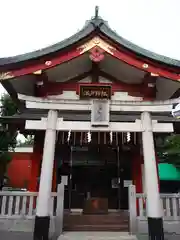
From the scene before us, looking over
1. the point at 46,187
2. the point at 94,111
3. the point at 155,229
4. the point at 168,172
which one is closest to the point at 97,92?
the point at 94,111

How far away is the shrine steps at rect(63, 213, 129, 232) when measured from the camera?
743 cm

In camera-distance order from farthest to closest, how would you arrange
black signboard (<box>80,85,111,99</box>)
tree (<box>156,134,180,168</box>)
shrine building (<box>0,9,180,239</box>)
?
tree (<box>156,134,180,168</box>), black signboard (<box>80,85,111,99</box>), shrine building (<box>0,9,180,239</box>)

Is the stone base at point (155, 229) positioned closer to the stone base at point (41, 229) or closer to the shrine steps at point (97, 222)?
the shrine steps at point (97, 222)

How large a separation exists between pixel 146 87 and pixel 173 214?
4281 millimetres

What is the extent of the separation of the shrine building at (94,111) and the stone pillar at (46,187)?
23mm

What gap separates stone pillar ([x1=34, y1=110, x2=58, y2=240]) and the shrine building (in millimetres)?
23

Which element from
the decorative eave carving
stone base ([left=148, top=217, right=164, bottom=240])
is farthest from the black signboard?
stone base ([left=148, top=217, right=164, bottom=240])

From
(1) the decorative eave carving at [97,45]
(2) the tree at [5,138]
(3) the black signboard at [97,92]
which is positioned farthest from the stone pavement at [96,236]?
(2) the tree at [5,138]

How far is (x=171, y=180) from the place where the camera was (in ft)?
58.7

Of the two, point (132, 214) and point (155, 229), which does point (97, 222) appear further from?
point (155, 229)

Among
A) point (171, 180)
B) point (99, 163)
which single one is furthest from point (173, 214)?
point (171, 180)

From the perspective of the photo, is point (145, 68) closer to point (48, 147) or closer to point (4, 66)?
point (48, 147)

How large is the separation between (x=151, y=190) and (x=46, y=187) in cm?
271

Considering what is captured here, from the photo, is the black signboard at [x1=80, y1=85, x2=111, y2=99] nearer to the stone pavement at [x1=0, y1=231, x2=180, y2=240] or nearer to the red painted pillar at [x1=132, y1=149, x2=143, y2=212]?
the red painted pillar at [x1=132, y1=149, x2=143, y2=212]
